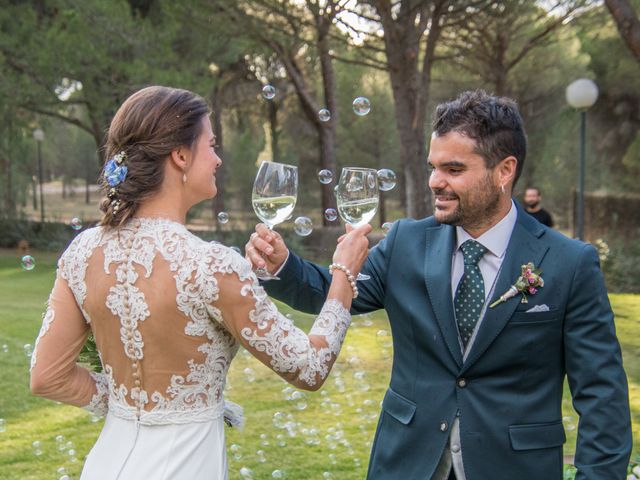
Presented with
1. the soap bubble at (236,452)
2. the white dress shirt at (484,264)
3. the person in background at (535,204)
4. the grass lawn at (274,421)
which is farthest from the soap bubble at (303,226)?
the person in background at (535,204)

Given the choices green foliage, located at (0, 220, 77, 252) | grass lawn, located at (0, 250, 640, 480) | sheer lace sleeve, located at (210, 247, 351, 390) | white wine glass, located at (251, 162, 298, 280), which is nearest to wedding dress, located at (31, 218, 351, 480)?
sheer lace sleeve, located at (210, 247, 351, 390)

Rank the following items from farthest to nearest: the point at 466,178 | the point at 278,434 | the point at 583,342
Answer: the point at 278,434
the point at 466,178
the point at 583,342

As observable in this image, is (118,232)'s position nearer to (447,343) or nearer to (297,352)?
(297,352)

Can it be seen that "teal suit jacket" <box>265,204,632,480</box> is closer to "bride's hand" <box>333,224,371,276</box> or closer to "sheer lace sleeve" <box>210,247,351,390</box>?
"bride's hand" <box>333,224,371,276</box>

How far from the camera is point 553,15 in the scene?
19547 millimetres

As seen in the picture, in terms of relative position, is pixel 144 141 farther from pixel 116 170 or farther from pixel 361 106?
pixel 361 106

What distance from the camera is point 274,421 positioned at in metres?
6.80

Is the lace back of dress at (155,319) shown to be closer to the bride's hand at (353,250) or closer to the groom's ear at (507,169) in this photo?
the bride's hand at (353,250)

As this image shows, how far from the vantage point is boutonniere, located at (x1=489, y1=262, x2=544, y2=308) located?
Answer: 2.38 metres

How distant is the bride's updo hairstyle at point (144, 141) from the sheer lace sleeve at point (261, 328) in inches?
13.1

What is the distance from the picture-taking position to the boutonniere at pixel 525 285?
2.38 meters

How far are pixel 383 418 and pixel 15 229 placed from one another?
23.3 metres

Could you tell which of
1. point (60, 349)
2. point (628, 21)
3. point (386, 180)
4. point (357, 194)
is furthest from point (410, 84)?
point (60, 349)

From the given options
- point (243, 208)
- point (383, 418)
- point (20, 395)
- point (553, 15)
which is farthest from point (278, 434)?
point (243, 208)
